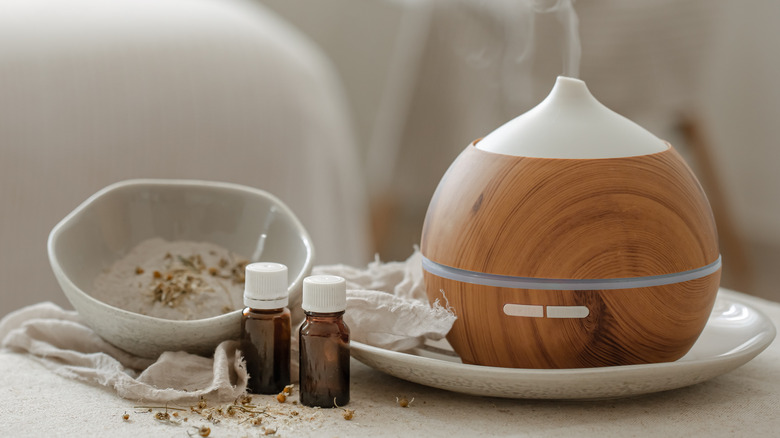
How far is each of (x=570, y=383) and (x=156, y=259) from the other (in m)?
0.39

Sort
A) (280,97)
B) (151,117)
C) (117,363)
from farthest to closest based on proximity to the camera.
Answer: (280,97)
(151,117)
(117,363)

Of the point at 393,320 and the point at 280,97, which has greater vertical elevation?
the point at 280,97

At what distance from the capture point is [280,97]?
1.54m

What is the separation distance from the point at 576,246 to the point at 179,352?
316mm

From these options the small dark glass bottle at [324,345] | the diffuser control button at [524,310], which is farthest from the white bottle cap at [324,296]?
the diffuser control button at [524,310]

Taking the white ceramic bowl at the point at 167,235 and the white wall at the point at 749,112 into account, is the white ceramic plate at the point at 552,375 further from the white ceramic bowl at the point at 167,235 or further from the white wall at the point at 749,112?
the white wall at the point at 749,112

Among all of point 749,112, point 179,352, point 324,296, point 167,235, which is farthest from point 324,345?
point 749,112

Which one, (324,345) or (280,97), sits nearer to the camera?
(324,345)

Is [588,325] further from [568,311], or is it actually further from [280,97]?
[280,97]

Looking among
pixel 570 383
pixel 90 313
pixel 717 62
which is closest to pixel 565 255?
pixel 570 383

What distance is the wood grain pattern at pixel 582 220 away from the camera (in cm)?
64

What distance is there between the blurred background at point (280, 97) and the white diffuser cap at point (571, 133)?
8cm

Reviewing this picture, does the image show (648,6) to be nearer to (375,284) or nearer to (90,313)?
(375,284)

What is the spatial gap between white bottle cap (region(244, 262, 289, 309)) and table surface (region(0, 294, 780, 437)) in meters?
0.07
